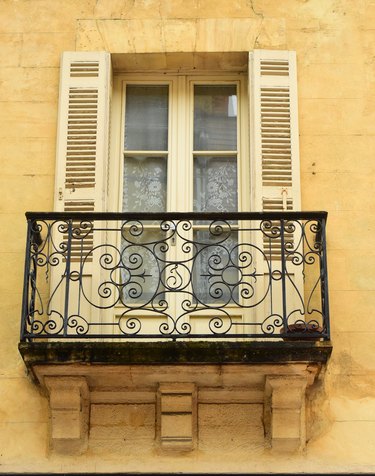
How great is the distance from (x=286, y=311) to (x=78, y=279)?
1.50 m

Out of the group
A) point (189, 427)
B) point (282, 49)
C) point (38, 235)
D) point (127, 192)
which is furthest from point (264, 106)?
point (189, 427)

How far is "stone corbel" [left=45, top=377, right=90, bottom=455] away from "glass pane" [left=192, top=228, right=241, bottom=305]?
1.23 metres

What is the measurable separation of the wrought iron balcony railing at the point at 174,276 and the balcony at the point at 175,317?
0.01 metres

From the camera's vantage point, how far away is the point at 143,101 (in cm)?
945

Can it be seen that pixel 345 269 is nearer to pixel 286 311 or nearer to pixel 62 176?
pixel 286 311

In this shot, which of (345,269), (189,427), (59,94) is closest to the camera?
(189,427)

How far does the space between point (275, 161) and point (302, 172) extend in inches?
9.0

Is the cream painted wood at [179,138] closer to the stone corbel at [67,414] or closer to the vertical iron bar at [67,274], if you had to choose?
the vertical iron bar at [67,274]

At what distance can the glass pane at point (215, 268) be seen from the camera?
28.6 ft

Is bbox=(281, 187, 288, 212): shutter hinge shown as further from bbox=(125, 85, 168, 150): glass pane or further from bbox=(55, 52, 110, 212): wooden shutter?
bbox=(55, 52, 110, 212): wooden shutter

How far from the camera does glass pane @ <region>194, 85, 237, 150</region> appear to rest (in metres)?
9.29

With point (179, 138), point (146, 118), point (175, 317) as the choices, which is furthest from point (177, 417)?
point (146, 118)

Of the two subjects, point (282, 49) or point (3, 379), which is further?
point (282, 49)

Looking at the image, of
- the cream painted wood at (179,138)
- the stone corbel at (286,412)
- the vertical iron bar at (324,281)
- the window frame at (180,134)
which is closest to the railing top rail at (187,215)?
the vertical iron bar at (324,281)
